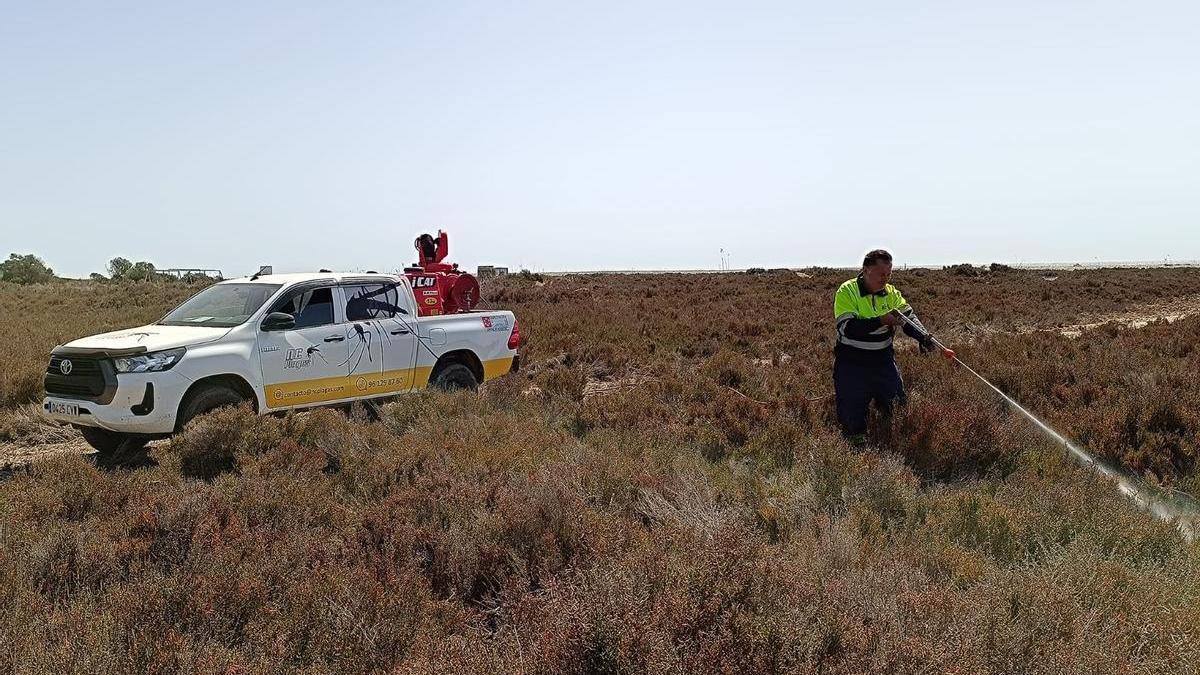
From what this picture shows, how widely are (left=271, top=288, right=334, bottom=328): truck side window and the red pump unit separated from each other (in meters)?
1.32

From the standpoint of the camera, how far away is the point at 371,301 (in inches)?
337

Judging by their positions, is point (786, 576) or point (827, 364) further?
point (827, 364)

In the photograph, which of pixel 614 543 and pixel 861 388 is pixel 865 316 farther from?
pixel 614 543

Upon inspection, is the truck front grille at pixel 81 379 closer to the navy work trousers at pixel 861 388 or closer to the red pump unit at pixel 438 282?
the red pump unit at pixel 438 282

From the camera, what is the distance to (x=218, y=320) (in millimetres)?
7605

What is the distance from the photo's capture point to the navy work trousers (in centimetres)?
723

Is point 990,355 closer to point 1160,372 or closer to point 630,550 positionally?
point 1160,372

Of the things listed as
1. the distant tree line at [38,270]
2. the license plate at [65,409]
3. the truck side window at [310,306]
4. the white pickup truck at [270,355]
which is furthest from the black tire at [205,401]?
the distant tree line at [38,270]

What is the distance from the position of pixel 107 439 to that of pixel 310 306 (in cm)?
233

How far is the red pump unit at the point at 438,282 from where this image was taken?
378 inches

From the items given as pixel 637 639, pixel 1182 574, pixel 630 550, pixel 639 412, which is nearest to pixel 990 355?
pixel 639 412

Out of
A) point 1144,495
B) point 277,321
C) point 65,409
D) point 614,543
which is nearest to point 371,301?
point 277,321

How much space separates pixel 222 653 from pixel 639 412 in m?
5.49

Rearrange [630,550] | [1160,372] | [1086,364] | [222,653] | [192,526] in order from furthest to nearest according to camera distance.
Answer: [1086,364] < [1160,372] < [192,526] < [630,550] < [222,653]
